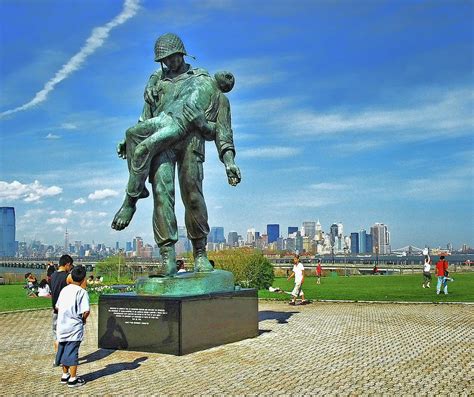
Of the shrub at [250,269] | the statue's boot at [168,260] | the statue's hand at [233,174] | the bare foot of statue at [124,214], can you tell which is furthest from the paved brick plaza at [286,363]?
the shrub at [250,269]

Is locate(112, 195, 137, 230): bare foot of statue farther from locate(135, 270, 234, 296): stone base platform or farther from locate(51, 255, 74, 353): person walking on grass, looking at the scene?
locate(51, 255, 74, 353): person walking on grass

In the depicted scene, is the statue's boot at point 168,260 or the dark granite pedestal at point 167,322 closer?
the dark granite pedestal at point 167,322

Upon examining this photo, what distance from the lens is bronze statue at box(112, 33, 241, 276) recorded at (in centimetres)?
932

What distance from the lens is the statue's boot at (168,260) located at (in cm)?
932

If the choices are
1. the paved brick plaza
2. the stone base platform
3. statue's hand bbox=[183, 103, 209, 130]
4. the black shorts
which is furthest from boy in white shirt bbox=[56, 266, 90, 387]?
statue's hand bbox=[183, 103, 209, 130]

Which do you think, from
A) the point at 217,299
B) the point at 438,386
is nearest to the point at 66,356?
the point at 217,299

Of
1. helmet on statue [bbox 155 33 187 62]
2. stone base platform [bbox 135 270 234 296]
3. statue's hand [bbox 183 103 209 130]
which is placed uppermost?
helmet on statue [bbox 155 33 187 62]

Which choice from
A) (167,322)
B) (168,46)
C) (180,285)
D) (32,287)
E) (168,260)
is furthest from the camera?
(32,287)

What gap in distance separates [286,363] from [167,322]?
182 cm

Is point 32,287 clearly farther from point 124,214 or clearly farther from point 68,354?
point 68,354

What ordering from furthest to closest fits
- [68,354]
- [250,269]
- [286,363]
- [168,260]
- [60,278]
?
[250,269] < [168,260] < [60,278] < [286,363] < [68,354]

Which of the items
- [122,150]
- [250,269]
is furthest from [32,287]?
[122,150]

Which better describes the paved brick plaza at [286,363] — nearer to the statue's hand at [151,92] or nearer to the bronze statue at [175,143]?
the bronze statue at [175,143]

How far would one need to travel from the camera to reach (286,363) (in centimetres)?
787
